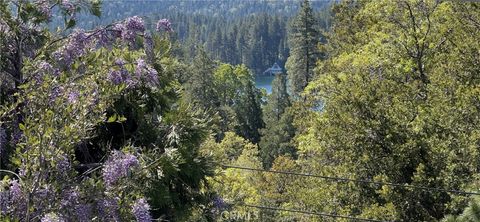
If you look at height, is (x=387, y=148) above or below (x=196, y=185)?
below

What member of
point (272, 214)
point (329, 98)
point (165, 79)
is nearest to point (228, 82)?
point (272, 214)

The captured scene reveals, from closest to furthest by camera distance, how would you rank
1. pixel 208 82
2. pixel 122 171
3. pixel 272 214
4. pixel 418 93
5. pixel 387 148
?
pixel 122 171 < pixel 387 148 < pixel 418 93 < pixel 272 214 < pixel 208 82

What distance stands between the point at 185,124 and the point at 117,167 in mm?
2615

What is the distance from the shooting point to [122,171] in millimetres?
3729

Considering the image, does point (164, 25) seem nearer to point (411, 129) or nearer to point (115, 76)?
point (115, 76)

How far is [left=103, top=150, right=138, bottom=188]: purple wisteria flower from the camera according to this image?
12.0 feet

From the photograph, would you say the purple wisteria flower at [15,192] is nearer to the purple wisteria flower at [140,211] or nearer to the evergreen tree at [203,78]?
the purple wisteria flower at [140,211]

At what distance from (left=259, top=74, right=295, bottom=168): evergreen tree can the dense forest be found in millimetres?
13534

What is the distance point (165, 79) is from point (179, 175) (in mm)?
1109

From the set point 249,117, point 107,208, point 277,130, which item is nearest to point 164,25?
point 107,208

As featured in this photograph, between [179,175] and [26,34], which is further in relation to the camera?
[179,175]

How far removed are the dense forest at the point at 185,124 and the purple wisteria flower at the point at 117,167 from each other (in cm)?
1

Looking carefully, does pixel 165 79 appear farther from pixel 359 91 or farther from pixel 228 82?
pixel 228 82

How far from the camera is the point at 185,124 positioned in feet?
20.8
